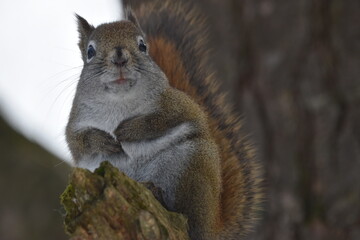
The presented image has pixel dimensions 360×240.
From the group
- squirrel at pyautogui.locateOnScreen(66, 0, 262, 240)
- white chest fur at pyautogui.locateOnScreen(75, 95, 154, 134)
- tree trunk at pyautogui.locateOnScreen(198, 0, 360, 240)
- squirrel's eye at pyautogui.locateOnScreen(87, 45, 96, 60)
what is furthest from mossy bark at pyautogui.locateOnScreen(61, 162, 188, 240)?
tree trunk at pyautogui.locateOnScreen(198, 0, 360, 240)

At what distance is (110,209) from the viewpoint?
7.04 ft

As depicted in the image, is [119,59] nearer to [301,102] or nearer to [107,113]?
[107,113]

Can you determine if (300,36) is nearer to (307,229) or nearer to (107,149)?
(307,229)

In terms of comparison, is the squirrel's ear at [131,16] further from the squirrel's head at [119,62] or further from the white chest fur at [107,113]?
the white chest fur at [107,113]

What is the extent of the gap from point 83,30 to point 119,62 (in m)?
0.39

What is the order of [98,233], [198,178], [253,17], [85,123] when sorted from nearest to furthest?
1. [98,233]
2. [198,178]
3. [85,123]
4. [253,17]

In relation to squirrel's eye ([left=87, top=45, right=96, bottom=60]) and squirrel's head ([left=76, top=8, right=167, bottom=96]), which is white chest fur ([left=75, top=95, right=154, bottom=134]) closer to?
squirrel's head ([left=76, top=8, right=167, bottom=96])

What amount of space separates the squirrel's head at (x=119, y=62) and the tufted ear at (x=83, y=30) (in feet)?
0.24

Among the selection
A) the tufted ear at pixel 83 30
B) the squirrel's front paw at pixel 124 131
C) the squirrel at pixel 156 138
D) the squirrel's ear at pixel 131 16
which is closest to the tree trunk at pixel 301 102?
the squirrel at pixel 156 138

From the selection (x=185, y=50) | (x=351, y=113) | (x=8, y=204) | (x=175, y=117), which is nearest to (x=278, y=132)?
(x=351, y=113)

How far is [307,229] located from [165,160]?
94cm

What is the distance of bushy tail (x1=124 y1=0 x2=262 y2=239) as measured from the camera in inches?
103

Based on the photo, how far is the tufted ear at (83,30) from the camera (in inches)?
107

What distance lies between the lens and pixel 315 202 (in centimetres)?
310
